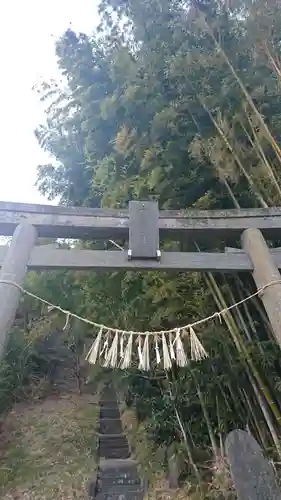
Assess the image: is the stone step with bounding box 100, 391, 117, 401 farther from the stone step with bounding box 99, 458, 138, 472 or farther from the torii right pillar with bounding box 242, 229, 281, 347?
the torii right pillar with bounding box 242, 229, 281, 347

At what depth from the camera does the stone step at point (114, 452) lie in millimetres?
6305

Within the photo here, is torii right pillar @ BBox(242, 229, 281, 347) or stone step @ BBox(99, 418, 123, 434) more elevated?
stone step @ BBox(99, 418, 123, 434)

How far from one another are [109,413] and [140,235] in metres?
5.71

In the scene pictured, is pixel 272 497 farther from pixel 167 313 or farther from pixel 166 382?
pixel 166 382

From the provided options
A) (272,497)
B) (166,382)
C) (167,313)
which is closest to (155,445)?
(166,382)

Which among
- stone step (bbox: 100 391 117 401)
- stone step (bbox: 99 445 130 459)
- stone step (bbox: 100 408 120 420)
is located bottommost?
stone step (bbox: 99 445 130 459)

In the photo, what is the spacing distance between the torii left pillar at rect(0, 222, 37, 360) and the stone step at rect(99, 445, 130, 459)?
4.71 meters

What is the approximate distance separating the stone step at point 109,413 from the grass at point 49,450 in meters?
0.13

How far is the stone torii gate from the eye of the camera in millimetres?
2788

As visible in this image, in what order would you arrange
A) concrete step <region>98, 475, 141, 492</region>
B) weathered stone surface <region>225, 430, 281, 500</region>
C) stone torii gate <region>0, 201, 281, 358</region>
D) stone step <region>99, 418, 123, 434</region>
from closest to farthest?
weathered stone surface <region>225, 430, 281, 500</region>, stone torii gate <region>0, 201, 281, 358</region>, concrete step <region>98, 475, 141, 492</region>, stone step <region>99, 418, 123, 434</region>

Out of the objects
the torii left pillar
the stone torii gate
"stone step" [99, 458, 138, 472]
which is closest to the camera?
the torii left pillar

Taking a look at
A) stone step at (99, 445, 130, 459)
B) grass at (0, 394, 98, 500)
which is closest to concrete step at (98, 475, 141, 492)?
grass at (0, 394, 98, 500)

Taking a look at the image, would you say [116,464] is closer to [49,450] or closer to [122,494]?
[122,494]

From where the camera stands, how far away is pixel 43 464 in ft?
19.2
